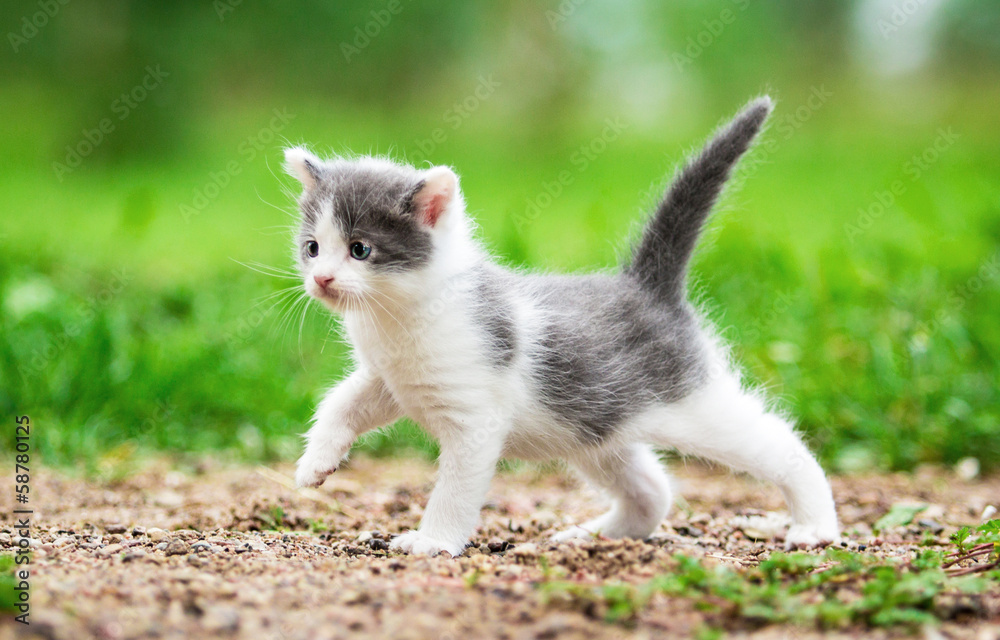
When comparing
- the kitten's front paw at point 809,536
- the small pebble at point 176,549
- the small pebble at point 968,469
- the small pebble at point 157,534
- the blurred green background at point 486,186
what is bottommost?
the small pebble at point 176,549

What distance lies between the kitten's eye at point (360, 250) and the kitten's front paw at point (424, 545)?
0.98m

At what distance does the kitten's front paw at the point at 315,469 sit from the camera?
344 centimetres

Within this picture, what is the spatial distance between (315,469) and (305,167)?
1.12m

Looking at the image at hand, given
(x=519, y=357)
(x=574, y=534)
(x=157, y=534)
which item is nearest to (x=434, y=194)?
(x=519, y=357)

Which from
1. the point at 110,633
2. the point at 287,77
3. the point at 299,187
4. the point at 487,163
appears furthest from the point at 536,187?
the point at 110,633

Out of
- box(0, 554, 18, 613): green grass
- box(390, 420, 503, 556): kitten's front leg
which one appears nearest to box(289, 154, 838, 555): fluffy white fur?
box(390, 420, 503, 556): kitten's front leg

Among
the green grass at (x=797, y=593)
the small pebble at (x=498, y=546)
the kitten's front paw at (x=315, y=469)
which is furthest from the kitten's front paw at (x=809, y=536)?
the kitten's front paw at (x=315, y=469)

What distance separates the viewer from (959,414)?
17.3 ft

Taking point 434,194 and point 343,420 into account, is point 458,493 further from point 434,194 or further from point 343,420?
point 434,194

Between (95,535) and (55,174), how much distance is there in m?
11.2

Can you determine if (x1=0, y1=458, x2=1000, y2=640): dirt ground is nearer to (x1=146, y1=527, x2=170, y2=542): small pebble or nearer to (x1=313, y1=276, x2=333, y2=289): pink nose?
(x1=146, y1=527, x2=170, y2=542): small pebble

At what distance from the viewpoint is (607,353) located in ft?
12.1

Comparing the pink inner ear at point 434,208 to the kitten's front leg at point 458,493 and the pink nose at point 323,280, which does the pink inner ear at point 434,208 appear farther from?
the kitten's front leg at point 458,493

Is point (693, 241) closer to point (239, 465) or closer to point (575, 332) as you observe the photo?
point (575, 332)
